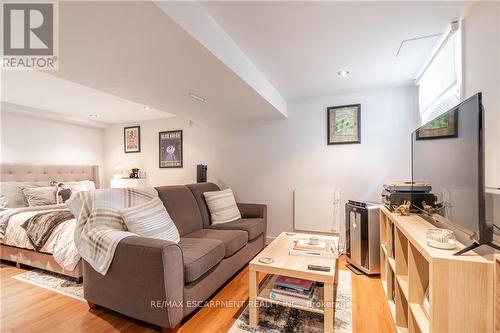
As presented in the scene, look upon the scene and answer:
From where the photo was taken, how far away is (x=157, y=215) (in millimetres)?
1968

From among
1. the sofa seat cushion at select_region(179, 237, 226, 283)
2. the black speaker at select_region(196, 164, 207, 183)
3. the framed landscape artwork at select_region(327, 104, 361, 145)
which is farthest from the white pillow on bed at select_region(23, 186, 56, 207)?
the framed landscape artwork at select_region(327, 104, 361, 145)

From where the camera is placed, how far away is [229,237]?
2.23m

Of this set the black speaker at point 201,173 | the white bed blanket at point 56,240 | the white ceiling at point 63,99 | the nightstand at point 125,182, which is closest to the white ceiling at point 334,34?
the black speaker at point 201,173

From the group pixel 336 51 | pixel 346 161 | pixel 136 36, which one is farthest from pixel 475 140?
pixel 346 161

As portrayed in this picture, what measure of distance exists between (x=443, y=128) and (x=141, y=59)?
2.02 meters

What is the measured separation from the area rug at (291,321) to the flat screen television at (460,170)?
942 millimetres

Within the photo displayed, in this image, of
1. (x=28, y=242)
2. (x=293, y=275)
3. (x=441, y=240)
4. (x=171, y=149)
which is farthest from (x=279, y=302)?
(x=171, y=149)

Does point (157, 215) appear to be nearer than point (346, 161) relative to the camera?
Yes

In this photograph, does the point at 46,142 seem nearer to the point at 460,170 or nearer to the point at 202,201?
the point at 202,201

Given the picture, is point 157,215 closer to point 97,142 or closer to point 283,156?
point 283,156

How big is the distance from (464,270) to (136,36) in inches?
77.9

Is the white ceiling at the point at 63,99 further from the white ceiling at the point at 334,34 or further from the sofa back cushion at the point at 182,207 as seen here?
the white ceiling at the point at 334,34

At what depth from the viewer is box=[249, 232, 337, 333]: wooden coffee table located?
141 cm

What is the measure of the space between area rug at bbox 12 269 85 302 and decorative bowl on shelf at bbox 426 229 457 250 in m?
2.60
